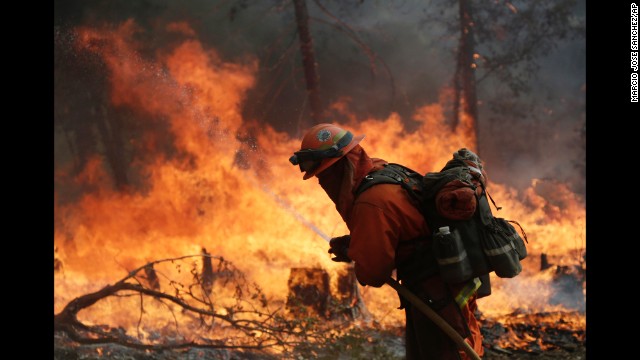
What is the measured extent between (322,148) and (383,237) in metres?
0.74

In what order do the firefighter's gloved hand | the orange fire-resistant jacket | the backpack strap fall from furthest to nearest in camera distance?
1. the firefighter's gloved hand
2. the backpack strap
3. the orange fire-resistant jacket

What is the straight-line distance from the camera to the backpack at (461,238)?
362 cm

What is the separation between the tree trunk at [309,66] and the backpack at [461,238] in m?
4.54

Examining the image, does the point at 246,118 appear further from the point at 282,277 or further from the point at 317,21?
the point at 282,277

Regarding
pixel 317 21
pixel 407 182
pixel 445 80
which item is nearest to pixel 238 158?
pixel 317 21

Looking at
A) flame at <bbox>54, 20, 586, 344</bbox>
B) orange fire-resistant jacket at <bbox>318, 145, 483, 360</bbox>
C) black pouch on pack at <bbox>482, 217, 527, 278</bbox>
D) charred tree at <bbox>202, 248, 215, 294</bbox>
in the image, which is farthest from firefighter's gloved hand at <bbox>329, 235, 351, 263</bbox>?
charred tree at <bbox>202, 248, 215, 294</bbox>

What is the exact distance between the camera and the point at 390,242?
365 centimetres

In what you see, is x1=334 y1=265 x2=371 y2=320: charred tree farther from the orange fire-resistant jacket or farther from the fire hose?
the fire hose

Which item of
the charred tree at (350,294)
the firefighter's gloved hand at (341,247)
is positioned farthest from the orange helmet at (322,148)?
the charred tree at (350,294)

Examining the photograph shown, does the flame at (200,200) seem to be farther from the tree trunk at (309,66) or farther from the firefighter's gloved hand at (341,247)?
the firefighter's gloved hand at (341,247)

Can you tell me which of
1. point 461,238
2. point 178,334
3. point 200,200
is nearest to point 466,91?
point 200,200

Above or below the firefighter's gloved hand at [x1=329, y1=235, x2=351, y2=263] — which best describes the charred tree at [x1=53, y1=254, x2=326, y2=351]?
above

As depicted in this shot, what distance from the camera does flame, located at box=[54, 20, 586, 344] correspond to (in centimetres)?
782

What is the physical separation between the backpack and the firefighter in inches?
2.3
